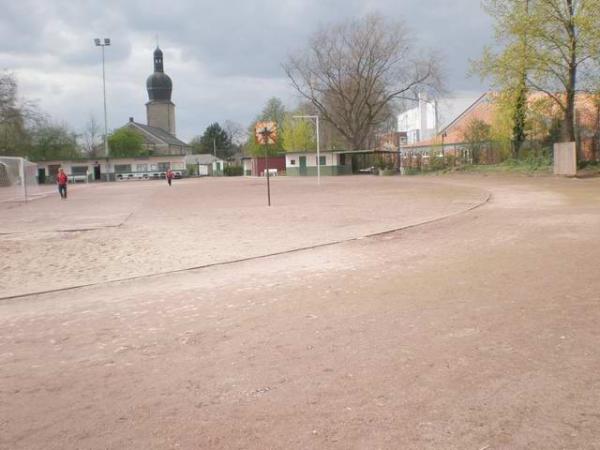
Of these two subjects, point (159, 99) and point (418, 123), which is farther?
point (159, 99)

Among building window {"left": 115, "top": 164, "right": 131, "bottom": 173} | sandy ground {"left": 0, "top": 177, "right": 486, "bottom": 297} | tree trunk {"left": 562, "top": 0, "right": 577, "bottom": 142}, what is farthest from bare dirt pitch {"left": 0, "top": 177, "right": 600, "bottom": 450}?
building window {"left": 115, "top": 164, "right": 131, "bottom": 173}

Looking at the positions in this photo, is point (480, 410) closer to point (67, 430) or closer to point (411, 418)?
point (411, 418)

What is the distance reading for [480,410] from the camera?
3.68 metres

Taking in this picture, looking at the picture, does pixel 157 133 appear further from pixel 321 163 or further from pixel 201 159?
pixel 321 163

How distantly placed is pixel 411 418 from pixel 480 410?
47 centimetres

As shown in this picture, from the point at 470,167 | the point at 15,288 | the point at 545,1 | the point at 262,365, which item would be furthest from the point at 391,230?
the point at 470,167

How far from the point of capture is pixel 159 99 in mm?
131875

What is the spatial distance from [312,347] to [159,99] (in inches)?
5288

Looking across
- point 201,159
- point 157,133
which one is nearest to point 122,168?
point 201,159

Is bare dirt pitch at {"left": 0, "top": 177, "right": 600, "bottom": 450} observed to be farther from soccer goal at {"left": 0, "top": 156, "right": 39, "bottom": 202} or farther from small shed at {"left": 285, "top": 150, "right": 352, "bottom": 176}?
small shed at {"left": 285, "top": 150, "right": 352, "bottom": 176}

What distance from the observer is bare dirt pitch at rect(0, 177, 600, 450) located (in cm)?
357

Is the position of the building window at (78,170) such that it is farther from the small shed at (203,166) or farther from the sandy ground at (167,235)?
the sandy ground at (167,235)

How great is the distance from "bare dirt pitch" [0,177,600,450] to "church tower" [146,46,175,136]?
125 meters

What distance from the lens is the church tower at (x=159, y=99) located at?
129 m
